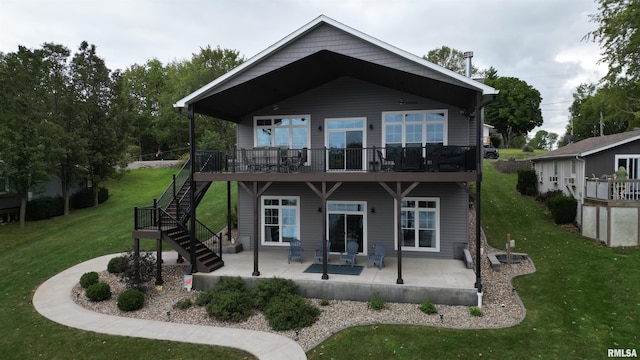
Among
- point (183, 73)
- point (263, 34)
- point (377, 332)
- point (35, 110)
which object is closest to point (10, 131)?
point (35, 110)

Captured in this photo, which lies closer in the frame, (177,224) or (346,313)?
(346,313)

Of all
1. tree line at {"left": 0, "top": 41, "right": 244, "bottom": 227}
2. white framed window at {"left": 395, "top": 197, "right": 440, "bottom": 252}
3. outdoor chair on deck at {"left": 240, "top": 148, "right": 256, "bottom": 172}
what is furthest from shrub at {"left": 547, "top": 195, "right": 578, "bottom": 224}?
tree line at {"left": 0, "top": 41, "right": 244, "bottom": 227}

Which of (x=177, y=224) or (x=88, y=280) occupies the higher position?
(x=177, y=224)

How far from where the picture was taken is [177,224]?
40.4 feet

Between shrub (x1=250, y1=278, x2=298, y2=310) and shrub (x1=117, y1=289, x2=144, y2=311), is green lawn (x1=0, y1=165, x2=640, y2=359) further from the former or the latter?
shrub (x1=250, y1=278, x2=298, y2=310)

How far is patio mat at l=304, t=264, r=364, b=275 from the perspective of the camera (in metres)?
11.5

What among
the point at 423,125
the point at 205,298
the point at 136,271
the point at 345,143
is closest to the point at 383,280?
the point at 205,298

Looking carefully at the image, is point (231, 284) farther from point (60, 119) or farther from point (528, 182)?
point (528, 182)

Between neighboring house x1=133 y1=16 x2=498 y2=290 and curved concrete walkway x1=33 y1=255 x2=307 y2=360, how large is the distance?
2.78 m

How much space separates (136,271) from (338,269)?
20.9 feet

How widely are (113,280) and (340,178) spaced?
28.7 ft

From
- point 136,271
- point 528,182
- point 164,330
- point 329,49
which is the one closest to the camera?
point 164,330

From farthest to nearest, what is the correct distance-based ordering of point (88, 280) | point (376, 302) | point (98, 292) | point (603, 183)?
point (603, 183) → point (88, 280) → point (98, 292) → point (376, 302)

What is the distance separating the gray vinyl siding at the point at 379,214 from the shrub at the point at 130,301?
5524 mm
